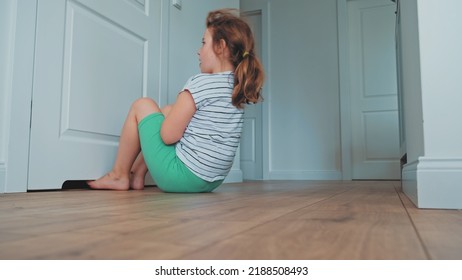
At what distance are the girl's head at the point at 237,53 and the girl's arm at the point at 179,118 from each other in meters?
0.14

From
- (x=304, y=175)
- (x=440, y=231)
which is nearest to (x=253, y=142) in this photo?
(x=304, y=175)

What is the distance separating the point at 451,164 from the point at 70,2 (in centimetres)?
130

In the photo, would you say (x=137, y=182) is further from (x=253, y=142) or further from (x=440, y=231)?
(x=253, y=142)

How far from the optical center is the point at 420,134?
846 mm

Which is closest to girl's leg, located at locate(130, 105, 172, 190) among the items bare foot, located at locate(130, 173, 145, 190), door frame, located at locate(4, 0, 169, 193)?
bare foot, located at locate(130, 173, 145, 190)

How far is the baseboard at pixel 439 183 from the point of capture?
2.48 feet

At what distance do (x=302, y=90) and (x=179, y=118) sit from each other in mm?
2521

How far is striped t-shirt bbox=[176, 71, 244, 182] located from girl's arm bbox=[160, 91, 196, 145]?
0.02 m

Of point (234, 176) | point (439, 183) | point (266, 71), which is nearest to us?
point (439, 183)

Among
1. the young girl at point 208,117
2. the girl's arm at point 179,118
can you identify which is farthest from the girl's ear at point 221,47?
the girl's arm at point 179,118

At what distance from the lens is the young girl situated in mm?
1235

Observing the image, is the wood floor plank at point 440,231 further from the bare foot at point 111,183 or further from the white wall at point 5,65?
the white wall at point 5,65

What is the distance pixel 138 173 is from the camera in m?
1.51

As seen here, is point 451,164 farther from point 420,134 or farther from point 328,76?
point 328,76
